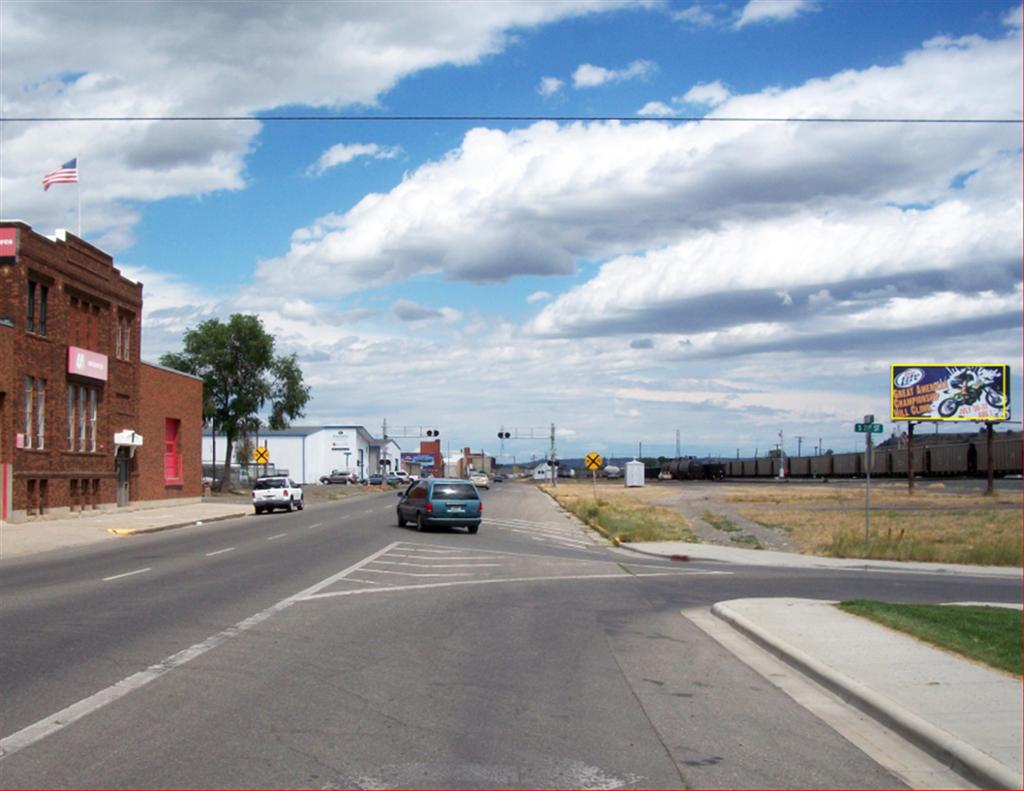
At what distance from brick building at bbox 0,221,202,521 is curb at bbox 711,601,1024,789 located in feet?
100

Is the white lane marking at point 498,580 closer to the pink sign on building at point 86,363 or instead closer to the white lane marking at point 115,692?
the white lane marking at point 115,692

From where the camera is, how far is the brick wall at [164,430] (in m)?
50.7

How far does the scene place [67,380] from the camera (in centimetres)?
4109

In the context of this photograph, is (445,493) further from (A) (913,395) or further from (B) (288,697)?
(A) (913,395)

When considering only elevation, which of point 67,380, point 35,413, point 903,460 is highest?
point 67,380

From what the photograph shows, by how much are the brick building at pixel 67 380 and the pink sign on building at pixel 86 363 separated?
2.0 inches

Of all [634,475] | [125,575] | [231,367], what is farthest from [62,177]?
[634,475]

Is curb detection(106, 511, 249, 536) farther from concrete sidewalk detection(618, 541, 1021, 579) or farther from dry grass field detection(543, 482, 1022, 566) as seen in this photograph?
concrete sidewalk detection(618, 541, 1021, 579)

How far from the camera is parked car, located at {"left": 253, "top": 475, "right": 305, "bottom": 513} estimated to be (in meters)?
52.7

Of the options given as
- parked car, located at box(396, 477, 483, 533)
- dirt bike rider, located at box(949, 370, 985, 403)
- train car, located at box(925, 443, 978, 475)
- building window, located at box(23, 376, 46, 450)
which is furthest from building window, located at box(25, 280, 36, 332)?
train car, located at box(925, 443, 978, 475)

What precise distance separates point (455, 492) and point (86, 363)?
16531 millimetres

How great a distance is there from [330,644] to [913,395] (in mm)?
58772

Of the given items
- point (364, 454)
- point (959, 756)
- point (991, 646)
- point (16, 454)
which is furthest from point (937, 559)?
point (364, 454)

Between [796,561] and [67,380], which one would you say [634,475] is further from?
[796,561]
